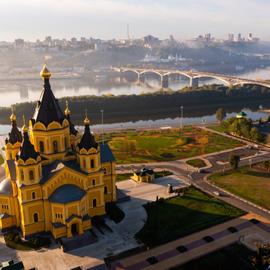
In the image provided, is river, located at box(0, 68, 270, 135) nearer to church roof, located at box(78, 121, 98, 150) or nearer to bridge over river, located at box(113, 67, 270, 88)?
bridge over river, located at box(113, 67, 270, 88)

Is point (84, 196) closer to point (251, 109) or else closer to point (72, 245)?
point (72, 245)

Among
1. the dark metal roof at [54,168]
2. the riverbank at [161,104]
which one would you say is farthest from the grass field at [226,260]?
the riverbank at [161,104]

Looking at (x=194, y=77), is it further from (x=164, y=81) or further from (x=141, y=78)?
(x=141, y=78)

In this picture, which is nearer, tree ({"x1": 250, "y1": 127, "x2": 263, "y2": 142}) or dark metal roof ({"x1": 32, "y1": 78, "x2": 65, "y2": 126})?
dark metal roof ({"x1": 32, "y1": 78, "x2": 65, "y2": 126})

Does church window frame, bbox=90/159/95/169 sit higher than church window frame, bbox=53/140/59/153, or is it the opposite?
church window frame, bbox=53/140/59/153

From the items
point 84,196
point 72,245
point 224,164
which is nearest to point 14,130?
point 84,196

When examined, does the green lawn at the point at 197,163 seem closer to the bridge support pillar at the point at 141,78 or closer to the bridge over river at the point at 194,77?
the bridge over river at the point at 194,77

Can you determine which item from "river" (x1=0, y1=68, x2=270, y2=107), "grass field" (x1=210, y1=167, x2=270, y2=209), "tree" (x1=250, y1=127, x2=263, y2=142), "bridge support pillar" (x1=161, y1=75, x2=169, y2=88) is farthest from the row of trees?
"bridge support pillar" (x1=161, y1=75, x2=169, y2=88)
